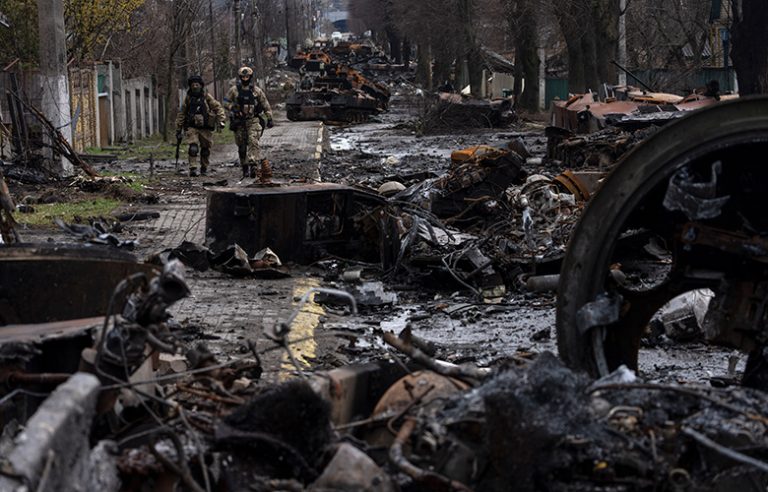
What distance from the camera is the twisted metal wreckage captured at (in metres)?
4.36

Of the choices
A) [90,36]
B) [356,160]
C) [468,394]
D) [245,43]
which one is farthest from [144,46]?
[468,394]

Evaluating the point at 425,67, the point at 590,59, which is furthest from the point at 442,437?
the point at 425,67

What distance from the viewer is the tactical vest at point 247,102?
2354 centimetres

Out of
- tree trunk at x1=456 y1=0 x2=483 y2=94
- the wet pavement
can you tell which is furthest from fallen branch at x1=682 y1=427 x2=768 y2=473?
tree trunk at x1=456 y1=0 x2=483 y2=94

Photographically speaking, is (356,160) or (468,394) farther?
(356,160)

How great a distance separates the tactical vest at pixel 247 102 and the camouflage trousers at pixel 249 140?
0.46 ft

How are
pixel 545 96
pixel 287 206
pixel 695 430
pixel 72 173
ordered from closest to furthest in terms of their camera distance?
pixel 695 430, pixel 287 206, pixel 72 173, pixel 545 96

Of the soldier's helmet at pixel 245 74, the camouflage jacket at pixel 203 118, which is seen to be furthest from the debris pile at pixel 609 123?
the camouflage jacket at pixel 203 118

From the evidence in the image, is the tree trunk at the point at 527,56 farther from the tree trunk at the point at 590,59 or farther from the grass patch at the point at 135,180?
the grass patch at the point at 135,180

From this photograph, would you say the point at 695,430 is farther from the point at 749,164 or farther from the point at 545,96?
the point at 545,96

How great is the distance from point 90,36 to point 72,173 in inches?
473

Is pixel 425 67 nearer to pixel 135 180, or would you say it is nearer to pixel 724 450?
pixel 135 180

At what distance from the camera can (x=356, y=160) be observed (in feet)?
97.7

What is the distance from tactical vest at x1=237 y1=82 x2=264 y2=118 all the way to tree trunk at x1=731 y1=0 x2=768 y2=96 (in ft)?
28.6
